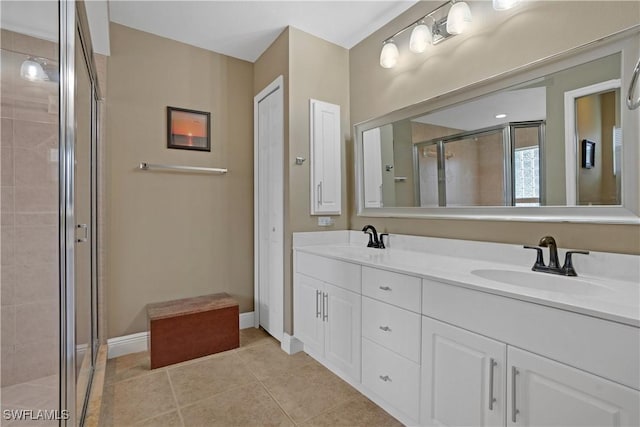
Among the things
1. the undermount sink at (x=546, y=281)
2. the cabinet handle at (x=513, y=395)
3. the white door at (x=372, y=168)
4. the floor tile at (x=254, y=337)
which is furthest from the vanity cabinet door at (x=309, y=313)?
the cabinet handle at (x=513, y=395)

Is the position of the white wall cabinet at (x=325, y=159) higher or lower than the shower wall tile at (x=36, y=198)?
higher

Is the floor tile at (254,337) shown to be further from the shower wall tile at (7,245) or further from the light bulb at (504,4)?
the light bulb at (504,4)

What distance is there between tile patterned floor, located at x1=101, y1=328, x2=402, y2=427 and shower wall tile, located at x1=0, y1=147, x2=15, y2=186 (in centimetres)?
135

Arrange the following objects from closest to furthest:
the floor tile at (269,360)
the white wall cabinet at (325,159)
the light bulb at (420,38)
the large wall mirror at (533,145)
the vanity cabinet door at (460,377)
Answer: the vanity cabinet door at (460,377)
the large wall mirror at (533,145)
the light bulb at (420,38)
the floor tile at (269,360)
the white wall cabinet at (325,159)

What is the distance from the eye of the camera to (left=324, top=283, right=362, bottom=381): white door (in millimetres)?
1756

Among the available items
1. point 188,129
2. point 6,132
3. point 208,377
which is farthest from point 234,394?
point 188,129

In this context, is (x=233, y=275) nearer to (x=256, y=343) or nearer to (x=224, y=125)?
(x=256, y=343)

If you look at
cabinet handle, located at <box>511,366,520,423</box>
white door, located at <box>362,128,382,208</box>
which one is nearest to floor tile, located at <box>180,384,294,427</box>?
cabinet handle, located at <box>511,366,520,423</box>

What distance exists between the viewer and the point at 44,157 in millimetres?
1059

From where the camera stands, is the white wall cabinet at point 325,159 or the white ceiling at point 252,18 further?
the white wall cabinet at point 325,159

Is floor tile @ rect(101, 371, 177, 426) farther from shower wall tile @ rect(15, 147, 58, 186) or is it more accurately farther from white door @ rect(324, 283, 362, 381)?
shower wall tile @ rect(15, 147, 58, 186)

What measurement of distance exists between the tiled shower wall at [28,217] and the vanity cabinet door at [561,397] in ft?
5.23

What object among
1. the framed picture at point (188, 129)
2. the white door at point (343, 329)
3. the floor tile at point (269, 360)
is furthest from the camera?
the framed picture at point (188, 129)

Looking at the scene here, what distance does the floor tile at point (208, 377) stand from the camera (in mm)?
1825
